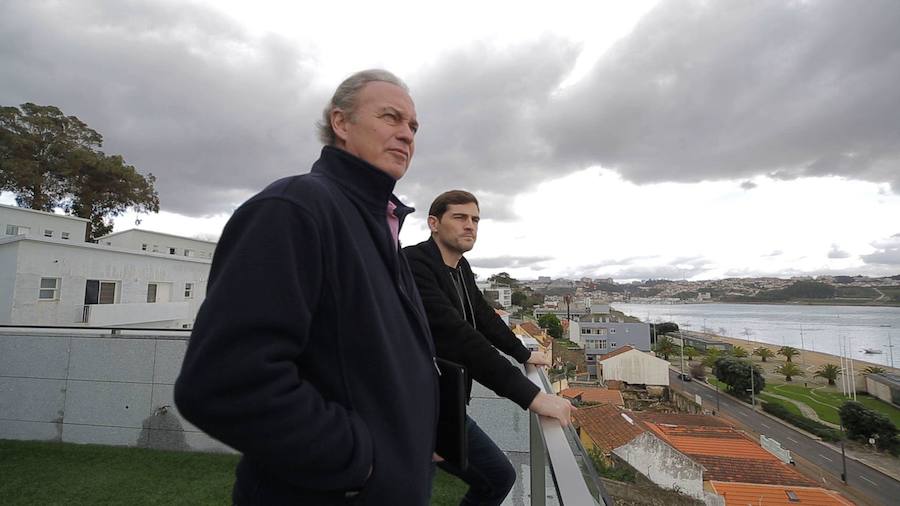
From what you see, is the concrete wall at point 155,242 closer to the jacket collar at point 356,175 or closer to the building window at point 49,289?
the building window at point 49,289

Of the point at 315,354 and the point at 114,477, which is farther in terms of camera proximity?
the point at 114,477

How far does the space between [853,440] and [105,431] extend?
4745 cm

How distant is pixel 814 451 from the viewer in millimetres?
30703

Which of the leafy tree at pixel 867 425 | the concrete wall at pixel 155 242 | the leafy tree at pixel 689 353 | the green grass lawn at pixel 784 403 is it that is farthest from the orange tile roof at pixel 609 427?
the leafy tree at pixel 689 353

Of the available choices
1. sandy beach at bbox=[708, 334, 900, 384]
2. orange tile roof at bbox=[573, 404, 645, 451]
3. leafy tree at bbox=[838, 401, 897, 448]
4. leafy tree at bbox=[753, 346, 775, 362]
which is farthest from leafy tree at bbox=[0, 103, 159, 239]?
leafy tree at bbox=[753, 346, 775, 362]

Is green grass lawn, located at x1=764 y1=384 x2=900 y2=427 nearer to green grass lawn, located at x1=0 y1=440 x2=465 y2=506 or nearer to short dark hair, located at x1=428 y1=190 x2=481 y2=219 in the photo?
green grass lawn, located at x1=0 y1=440 x2=465 y2=506

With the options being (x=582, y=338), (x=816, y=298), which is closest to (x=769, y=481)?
(x=582, y=338)

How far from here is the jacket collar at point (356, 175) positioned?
36.7 inches

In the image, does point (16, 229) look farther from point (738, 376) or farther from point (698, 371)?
point (698, 371)

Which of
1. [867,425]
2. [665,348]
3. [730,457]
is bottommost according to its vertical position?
[867,425]

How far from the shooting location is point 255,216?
697mm

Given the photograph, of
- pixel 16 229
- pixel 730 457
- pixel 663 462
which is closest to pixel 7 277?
pixel 16 229

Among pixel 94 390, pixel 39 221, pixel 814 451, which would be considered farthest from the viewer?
pixel 814 451

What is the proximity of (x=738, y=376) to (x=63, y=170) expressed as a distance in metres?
55.6
